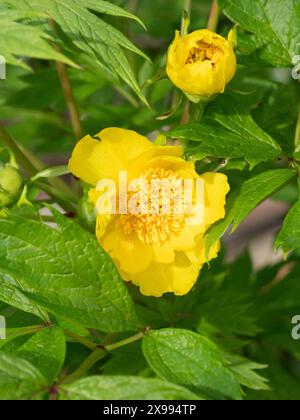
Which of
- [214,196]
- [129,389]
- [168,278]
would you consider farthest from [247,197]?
[129,389]

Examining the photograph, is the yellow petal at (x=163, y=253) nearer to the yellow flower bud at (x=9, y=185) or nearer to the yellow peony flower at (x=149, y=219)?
the yellow peony flower at (x=149, y=219)

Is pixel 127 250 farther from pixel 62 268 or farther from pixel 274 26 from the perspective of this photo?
pixel 274 26

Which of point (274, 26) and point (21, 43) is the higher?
point (274, 26)

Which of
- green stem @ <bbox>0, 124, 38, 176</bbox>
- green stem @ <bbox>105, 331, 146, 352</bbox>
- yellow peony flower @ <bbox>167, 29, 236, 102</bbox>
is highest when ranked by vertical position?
yellow peony flower @ <bbox>167, 29, 236, 102</bbox>

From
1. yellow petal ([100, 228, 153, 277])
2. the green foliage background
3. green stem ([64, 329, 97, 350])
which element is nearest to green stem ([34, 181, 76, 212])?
the green foliage background

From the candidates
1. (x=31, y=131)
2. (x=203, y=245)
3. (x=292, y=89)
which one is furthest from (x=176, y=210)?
(x=31, y=131)

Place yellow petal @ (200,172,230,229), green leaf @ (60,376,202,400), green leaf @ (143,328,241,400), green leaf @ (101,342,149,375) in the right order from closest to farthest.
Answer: green leaf @ (60,376,202,400), green leaf @ (143,328,241,400), yellow petal @ (200,172,230,229), green leaf @ (101,342,149,375)

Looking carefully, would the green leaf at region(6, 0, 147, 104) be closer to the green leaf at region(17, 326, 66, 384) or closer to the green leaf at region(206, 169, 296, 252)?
the green leaf at region(206, 169, 296, 252)
